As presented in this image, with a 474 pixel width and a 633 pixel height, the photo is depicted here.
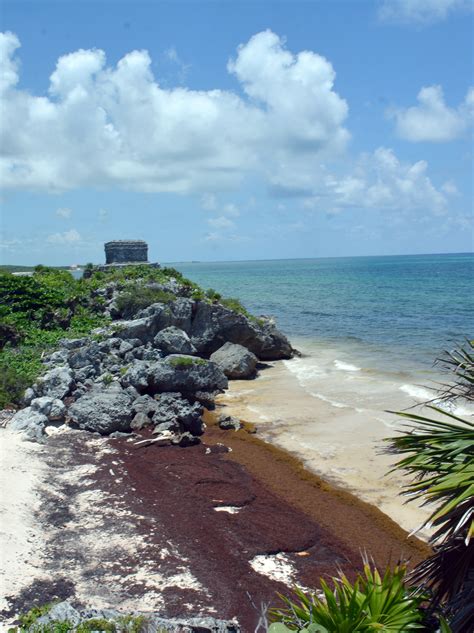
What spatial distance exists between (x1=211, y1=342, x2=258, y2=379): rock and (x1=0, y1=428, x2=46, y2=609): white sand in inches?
484

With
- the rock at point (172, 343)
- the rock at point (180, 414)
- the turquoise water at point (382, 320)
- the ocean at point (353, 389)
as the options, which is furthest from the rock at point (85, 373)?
the turquoise water at point (382, 320)

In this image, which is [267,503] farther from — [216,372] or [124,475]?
[216,372]

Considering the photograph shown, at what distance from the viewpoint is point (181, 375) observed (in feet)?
67.6

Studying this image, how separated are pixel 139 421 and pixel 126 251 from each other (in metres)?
25.2

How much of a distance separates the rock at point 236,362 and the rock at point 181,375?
405 cm

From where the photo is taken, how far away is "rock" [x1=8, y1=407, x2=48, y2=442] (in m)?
15.2

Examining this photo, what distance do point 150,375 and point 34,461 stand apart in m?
7.00

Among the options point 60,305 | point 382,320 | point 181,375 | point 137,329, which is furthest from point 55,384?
point 382,320

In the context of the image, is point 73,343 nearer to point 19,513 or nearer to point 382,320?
point 19,513

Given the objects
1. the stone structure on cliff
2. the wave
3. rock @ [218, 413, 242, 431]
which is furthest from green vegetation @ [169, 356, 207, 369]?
the stone structure on cliff

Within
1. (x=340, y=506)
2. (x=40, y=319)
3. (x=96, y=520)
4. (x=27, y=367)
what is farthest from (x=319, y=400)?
(x=40, y=319)

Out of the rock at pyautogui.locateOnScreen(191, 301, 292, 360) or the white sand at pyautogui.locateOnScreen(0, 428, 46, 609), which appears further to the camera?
the rock at pyautogui.locateOnScreen(191, 301, 292, 360)

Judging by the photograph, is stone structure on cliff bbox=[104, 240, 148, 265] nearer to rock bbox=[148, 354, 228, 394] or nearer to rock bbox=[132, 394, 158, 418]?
rock bbox=[148, 354, 228, 394]

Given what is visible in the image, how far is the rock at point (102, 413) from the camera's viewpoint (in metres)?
16.8
